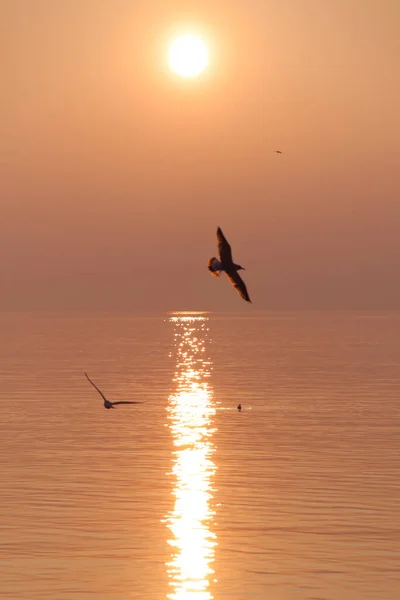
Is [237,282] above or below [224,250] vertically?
below

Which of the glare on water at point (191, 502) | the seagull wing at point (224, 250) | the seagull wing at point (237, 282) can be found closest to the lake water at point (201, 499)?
the glare on water at point (191, 502)

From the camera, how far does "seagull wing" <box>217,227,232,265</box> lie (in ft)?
147

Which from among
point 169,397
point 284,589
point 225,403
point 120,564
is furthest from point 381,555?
point 169,397

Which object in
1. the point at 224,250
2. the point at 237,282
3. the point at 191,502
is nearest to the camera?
the point at 224,250

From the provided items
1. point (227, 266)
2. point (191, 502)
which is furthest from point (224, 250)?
point (191, 502)

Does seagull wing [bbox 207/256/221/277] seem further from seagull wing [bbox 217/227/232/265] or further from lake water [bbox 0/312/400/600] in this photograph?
lake water [bbox 0/312/400/600]

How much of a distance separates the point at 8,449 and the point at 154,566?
29074 mm

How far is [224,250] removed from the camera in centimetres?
4503

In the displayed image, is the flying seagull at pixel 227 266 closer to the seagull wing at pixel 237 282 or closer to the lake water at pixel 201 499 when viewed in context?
the seagull wing at pixel 237 282

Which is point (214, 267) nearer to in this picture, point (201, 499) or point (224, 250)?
point (224, 250)

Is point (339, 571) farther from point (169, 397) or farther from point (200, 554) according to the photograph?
point (169, 397)

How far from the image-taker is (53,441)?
7412 cm

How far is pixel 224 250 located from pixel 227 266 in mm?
805

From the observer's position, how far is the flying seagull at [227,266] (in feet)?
148
